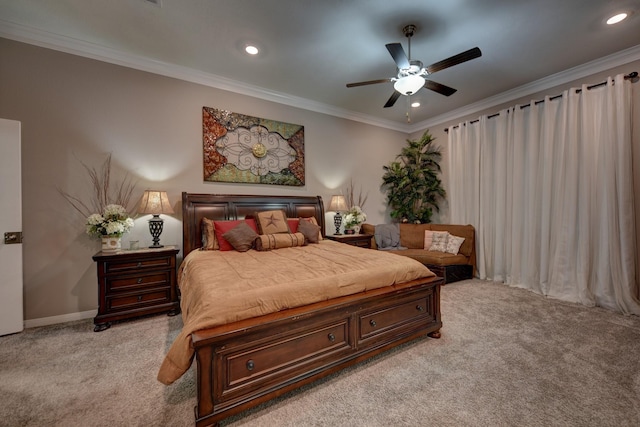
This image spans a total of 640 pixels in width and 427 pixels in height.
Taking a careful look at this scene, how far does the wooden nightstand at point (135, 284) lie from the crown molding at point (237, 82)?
2.39 meters

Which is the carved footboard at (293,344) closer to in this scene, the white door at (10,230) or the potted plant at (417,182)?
the white door at (10,230)

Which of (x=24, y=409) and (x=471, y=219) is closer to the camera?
(x=24, y=409)

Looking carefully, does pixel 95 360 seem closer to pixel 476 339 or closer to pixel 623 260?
pixel 476 339

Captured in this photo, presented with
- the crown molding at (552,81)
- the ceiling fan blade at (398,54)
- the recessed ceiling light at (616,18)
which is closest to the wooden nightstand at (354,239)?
the ceiling fan blade at (398,54)

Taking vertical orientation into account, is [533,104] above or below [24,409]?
above

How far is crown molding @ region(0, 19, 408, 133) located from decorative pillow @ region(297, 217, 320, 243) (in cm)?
218

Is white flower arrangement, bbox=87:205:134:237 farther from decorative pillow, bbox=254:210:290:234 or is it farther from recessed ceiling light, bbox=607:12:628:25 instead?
→ recessed ceiling light, bbox=607:12:628:25

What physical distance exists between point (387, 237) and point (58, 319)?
4835 mm

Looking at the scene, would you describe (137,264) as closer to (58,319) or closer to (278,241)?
(58,319)

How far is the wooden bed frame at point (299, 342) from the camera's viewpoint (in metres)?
1.36

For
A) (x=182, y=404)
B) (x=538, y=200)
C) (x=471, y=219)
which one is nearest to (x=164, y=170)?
(x=182, y=404)

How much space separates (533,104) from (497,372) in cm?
389

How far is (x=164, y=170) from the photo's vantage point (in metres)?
3.28

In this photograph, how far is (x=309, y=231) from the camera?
3.54 m
